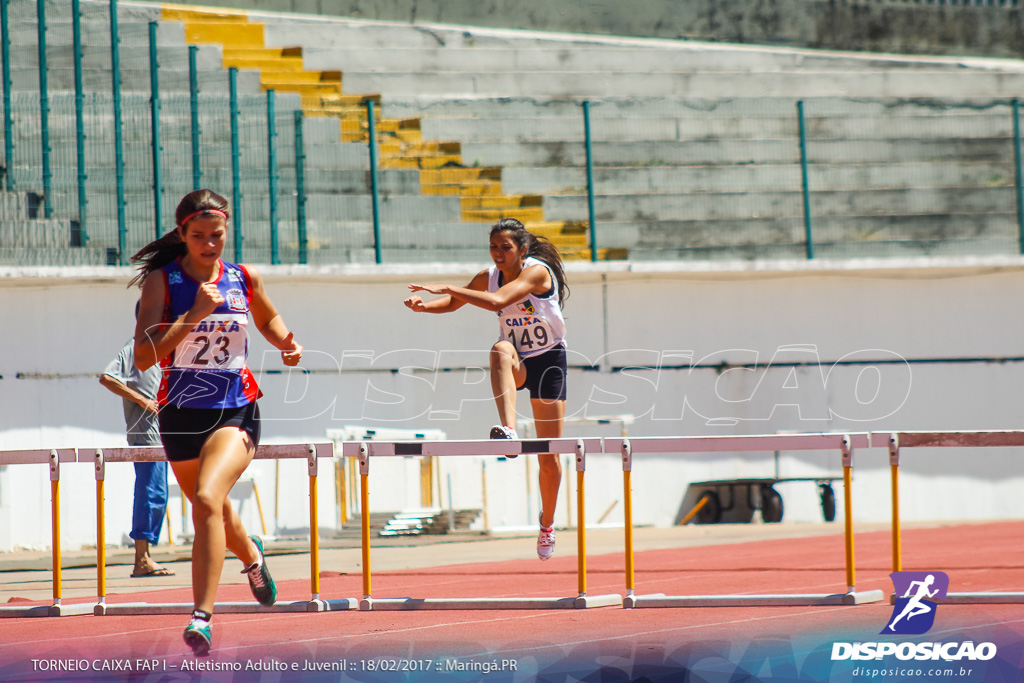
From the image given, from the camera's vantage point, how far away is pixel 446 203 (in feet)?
47.5

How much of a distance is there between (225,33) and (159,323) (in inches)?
559

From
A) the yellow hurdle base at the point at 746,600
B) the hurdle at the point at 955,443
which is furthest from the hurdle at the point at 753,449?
the hurdle at the point at 955,443

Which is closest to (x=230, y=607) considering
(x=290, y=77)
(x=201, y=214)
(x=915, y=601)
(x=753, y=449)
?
(x=201, y=214)

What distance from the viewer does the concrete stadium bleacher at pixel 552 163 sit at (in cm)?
1322

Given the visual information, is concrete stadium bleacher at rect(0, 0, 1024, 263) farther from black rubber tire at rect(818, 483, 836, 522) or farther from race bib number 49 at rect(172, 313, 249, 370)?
race bib number 49 at rect(172, 313, 249, 370)

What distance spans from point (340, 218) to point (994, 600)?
9.03 meters

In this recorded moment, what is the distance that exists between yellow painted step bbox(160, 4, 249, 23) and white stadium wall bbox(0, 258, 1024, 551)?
23.2 feet

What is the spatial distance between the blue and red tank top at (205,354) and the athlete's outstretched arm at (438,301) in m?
1.41

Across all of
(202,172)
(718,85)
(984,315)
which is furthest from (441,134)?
(984,315)

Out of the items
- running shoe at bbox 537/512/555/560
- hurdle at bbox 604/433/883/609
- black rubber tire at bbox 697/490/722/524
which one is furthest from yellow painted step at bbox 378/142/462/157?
hurdle at bbox 604/433/883/609

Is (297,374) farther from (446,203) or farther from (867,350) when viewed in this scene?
(867,350)

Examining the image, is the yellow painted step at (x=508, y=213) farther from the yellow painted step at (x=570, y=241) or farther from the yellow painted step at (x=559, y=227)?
the yellow painted step at (x=570, y=241)

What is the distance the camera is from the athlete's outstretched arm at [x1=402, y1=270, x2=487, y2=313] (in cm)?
653

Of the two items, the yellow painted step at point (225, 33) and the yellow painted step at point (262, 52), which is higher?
the yellow painted step at point (225, 33)
